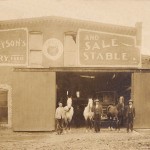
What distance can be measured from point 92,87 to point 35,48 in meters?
3.96

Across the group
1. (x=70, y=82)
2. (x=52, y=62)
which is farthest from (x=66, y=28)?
(x=70, y=82)

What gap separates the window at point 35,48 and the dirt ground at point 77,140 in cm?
307

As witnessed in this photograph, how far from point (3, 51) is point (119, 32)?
16.0ft

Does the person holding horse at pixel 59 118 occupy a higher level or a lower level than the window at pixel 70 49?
lower

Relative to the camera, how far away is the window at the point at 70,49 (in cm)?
1504

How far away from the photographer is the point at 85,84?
17.3m

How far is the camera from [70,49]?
15125 mm

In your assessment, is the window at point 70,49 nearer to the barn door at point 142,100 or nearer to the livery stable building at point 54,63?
the livery stable building at point 54,63

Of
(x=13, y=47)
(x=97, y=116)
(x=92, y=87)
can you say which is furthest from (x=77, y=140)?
(x=92, y=87)

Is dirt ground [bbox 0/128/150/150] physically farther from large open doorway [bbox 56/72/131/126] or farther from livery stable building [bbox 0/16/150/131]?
large open doorway [bbox 56/72/131/126]

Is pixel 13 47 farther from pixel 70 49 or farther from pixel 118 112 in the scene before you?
pixel 118 112

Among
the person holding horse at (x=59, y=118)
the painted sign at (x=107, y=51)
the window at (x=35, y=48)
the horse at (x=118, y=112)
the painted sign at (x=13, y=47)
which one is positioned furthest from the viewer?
the window at (x=35, y=48)

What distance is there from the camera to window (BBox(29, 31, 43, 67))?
1477cm

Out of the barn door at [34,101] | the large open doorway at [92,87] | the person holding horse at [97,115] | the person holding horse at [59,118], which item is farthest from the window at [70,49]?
the person holding horse at [59,118]
